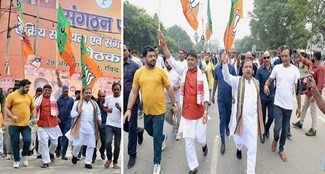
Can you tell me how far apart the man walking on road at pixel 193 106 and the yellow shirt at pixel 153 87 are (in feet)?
1.31

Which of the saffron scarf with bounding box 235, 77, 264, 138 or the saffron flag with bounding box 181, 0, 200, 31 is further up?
the saffron flag with bounding box 181, 0, 200, 31

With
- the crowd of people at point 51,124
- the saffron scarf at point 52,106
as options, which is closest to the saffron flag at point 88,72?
the crowd of people at point 51,124

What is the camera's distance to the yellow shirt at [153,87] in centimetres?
515

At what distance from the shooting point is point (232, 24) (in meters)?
5.66

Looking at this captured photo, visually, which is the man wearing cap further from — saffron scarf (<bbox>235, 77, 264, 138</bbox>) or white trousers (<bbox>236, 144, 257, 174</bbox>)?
white trousers (<bbox>236, 144, 257, 174</bbox>)

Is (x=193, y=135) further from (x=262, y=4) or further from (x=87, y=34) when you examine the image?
(x=262, y=4)

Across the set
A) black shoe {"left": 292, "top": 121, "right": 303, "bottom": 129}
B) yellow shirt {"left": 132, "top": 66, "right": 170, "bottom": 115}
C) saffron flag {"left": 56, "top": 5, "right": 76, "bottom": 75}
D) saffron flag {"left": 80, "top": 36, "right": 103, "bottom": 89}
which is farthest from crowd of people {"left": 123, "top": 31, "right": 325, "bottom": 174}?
saffron flag {"left": 56, "top": 5, "right": 76, "bottom": 75}

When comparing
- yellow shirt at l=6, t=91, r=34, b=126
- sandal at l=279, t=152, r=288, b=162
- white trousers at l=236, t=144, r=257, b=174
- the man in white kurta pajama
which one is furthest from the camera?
yellow shirt at l=6, t=91, r=34, b=126

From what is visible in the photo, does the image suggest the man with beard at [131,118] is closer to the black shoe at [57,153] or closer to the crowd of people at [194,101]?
the crowd of people at [194,101]

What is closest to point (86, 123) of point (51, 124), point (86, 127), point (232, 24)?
point (86, 127)

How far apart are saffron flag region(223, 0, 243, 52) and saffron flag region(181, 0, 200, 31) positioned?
0.81 meters

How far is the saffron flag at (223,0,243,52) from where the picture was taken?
18.5ft

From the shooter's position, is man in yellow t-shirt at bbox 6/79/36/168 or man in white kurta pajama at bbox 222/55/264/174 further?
man in yellow t-shirt at bbox 6/79/36/168

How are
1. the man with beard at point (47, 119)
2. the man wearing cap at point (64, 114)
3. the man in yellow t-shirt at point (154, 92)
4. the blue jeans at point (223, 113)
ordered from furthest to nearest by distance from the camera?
the man wearing cap at point (64, 114) < the man with beard at point (47, 119) < the blue jeans at point (223, 113) < the man in yellow t-shirt at point (154, 92)
